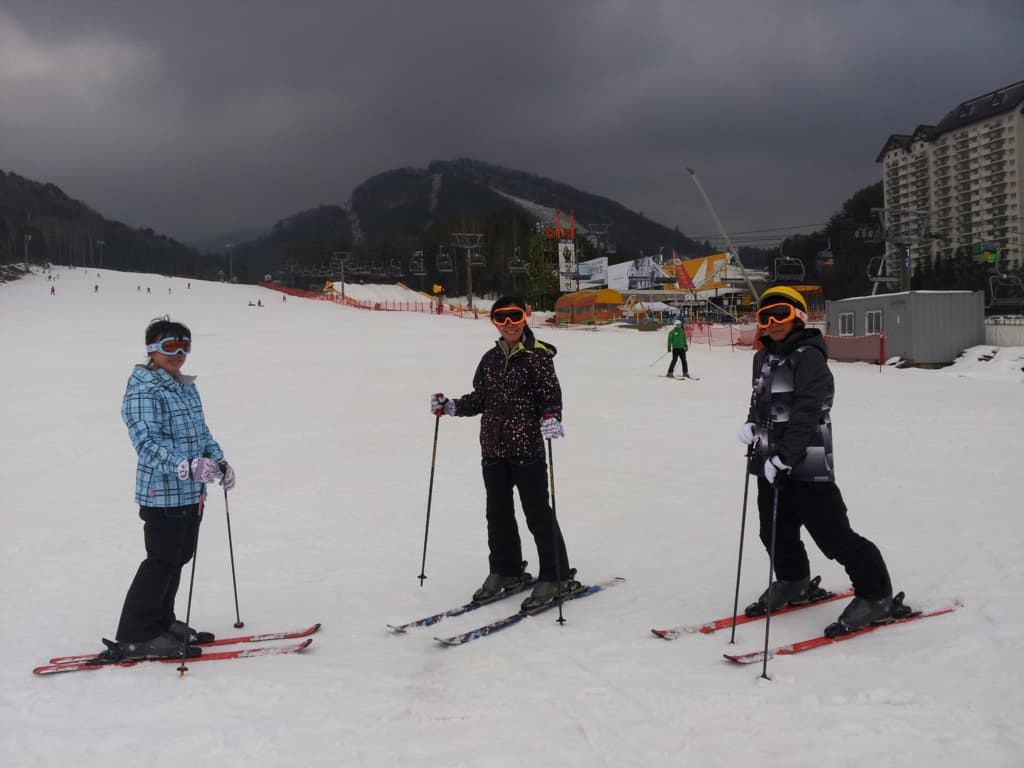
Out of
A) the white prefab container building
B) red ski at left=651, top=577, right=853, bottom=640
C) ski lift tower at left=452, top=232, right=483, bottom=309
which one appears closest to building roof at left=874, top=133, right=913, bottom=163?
ski lift tower at left=452, top=232, right=483, bottom=309

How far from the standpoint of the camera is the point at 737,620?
13.9 ft

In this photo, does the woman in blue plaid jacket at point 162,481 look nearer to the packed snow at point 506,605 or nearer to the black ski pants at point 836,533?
the packed snow at point 506,605

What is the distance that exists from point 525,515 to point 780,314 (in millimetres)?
1948

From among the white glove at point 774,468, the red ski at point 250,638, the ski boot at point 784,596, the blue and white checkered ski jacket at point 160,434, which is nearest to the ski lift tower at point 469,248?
the red ski at point 250,638

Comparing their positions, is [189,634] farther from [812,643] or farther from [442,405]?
[812,643]

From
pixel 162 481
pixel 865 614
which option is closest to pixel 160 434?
pixel 162 481

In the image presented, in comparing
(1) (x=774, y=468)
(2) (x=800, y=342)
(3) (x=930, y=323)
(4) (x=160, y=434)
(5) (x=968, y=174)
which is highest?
(5) (x=968, y=174)

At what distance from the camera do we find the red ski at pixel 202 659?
12.4 ft

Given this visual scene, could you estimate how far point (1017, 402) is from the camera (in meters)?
14.0

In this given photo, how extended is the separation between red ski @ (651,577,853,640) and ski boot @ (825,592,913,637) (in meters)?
0.37

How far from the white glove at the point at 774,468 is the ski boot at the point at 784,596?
894 millimetres

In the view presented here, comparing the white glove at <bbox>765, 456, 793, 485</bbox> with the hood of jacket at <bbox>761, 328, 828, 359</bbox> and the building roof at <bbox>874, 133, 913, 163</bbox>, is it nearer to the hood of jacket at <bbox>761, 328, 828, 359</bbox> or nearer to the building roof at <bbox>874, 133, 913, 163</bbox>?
the hood of jacket at <bbox>761, 328, 828, 359</bbox>

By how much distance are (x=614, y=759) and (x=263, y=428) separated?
34.5ft

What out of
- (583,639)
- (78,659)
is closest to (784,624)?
(583,639)
